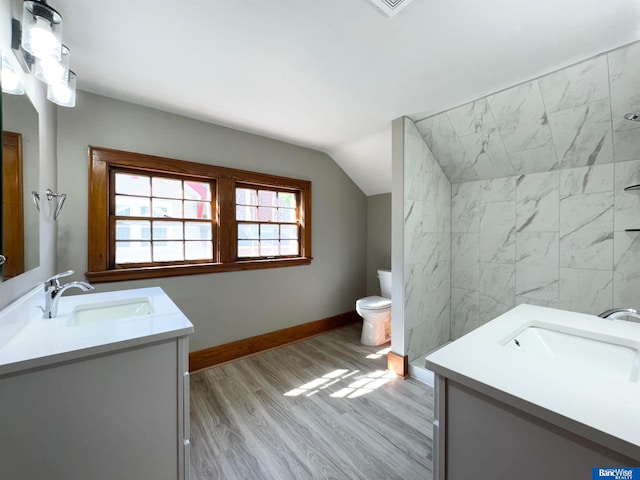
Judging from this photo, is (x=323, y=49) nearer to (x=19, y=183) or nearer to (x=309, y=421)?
(x=19, y=183)

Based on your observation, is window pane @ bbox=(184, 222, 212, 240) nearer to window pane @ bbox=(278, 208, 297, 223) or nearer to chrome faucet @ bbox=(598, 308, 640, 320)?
window pane @ bbox=(278, 208, 297, 223)

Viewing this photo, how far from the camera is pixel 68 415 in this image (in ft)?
2.85

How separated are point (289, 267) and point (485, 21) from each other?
8.16 feet

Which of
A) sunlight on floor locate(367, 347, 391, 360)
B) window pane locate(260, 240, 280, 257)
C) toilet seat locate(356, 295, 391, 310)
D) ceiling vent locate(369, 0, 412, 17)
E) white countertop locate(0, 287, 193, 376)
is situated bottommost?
sunlight on floor locate(367, 347, 391, 360)

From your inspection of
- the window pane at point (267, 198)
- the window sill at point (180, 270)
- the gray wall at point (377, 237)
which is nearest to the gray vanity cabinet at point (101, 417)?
the window sill at point (180, 270)

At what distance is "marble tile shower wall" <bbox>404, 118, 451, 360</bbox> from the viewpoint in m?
2.34

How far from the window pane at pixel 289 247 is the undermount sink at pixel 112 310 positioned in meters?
1.65

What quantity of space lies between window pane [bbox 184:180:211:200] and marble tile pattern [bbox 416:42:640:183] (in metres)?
2.10

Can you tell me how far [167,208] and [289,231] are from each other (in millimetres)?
1288

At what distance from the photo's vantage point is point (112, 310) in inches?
59.5

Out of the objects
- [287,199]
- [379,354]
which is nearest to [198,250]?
[287,199]

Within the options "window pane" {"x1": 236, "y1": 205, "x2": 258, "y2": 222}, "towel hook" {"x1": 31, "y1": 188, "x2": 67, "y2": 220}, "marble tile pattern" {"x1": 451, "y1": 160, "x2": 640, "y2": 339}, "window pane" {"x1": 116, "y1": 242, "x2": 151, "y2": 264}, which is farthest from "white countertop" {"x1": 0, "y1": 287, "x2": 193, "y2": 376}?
"marble tile pattern" {"x1": 451, "y1": 160, "x2": 640, "y2": 339}

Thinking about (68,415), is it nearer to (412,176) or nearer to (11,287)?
(11,287)

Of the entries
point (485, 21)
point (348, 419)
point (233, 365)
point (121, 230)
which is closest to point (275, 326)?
point (233, 365)
